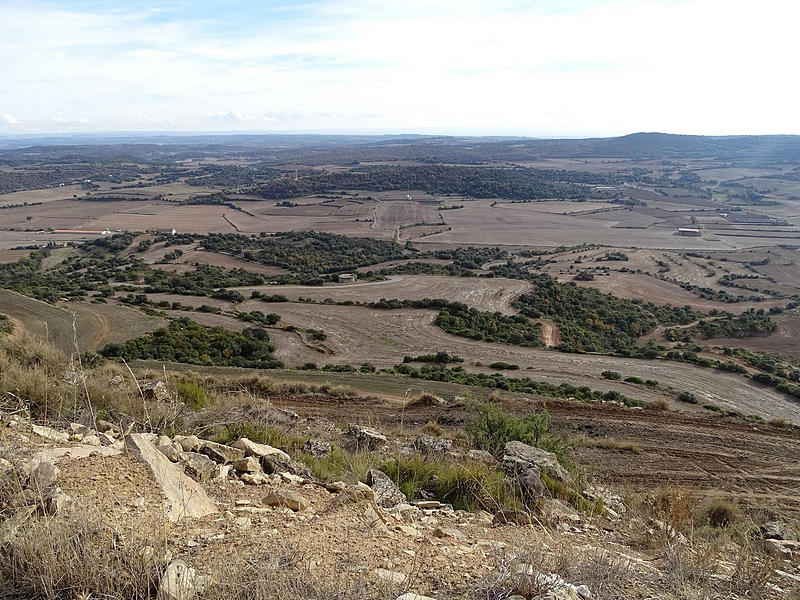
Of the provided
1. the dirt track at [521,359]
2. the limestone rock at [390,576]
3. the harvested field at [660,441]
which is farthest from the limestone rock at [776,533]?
the dirt track at [521,359]

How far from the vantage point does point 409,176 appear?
145 metres

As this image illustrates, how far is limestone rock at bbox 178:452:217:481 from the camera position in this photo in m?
4.80

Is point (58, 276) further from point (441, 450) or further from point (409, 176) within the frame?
point (409, 176)

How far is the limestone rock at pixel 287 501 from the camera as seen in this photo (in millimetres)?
Result: 4465

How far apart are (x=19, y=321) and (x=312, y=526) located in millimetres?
27425

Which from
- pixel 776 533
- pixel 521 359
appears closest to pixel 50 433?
pixel 776 533

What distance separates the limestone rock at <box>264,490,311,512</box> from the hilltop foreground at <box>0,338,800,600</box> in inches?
0.7

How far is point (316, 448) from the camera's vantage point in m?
7.09

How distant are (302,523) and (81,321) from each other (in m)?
27.7

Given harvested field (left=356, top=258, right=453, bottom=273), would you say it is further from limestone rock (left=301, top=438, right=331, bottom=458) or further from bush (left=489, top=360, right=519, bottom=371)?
limestone rock (left=301, top=438, right=331, bottom=458)

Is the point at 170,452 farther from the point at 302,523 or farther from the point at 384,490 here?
the point at 384,490

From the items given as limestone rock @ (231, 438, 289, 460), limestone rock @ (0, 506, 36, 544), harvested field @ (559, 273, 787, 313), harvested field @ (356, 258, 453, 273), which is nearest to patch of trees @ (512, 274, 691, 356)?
harvested field @ (559, 273, 787, 313)

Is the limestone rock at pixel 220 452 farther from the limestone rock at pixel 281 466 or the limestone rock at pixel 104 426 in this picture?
the limestone rock at pixel 104 426

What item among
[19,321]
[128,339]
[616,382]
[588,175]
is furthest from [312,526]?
[588,175]
